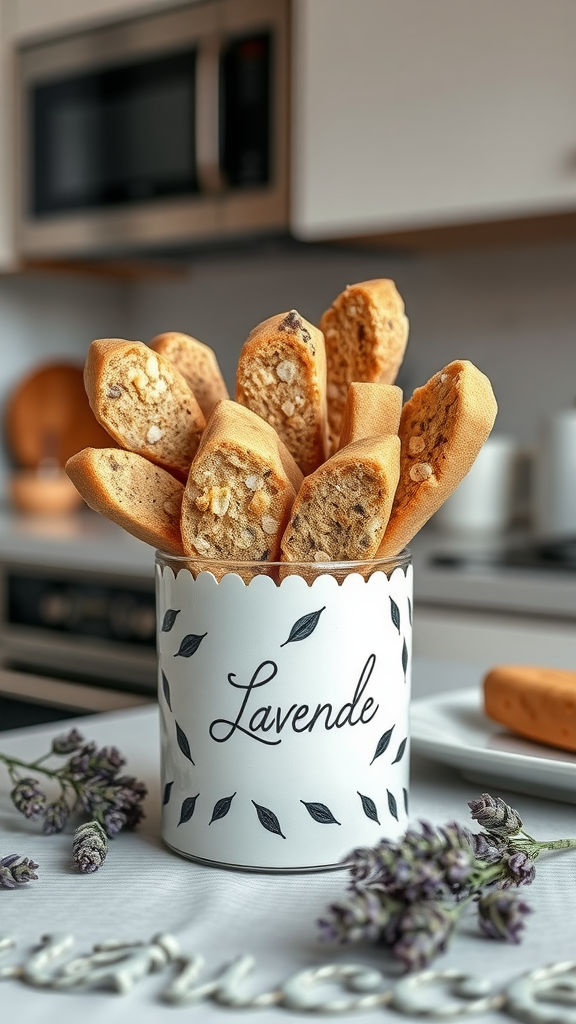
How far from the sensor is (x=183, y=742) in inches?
22.6

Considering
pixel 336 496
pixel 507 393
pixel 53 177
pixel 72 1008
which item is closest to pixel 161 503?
pixel 336 496

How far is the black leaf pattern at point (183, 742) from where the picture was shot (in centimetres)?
57

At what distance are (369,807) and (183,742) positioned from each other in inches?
3.9

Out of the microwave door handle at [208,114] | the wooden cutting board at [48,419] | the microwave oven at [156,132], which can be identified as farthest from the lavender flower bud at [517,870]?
the wooden cutting board at [48,419]

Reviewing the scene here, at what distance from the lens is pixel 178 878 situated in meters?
0.55

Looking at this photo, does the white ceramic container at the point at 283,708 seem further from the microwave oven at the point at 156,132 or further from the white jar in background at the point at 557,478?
the microwave oven at the point at 156,132

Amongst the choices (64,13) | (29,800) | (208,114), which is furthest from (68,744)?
(64,13)

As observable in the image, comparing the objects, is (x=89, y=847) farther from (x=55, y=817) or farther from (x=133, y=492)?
(x=133, y=492)

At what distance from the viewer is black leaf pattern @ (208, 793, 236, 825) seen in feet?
1.83

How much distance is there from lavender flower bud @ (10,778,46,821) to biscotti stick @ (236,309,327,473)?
23 cm

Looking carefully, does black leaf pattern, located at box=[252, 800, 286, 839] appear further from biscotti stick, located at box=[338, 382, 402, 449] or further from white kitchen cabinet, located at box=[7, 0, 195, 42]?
white kitchen cabinet, located at box=[7, 0, 195, 42]

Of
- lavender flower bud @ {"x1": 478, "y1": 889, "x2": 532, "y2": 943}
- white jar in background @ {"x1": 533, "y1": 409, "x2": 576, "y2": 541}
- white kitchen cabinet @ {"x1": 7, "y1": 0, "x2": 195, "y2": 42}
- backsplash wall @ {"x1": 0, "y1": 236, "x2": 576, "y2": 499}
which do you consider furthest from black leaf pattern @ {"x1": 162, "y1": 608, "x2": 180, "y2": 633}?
white kitchen cabinet @ {"x1": 7, "y1": 0, "x2": 195, "y2": 42}

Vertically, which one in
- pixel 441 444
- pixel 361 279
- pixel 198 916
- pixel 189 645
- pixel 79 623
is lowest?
pixel 79 623

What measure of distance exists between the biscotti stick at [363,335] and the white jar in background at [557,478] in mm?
1404
